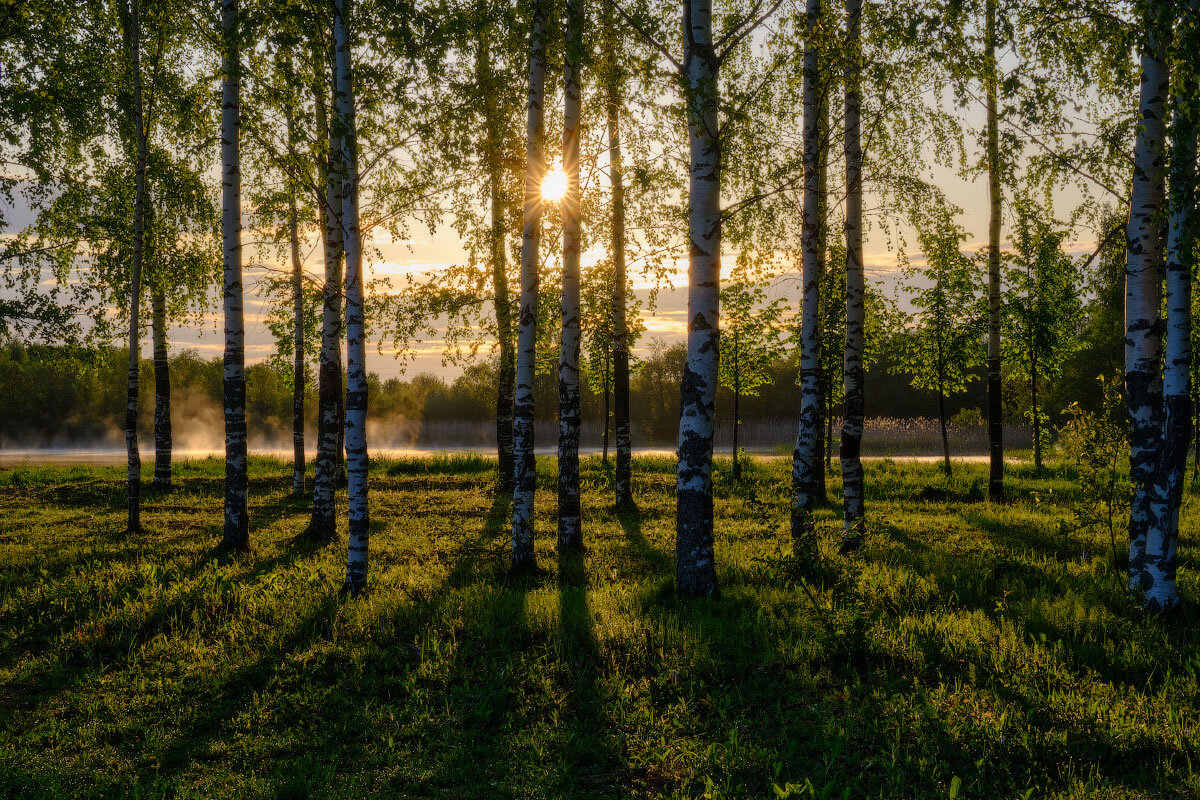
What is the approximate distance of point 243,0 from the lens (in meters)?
11.7

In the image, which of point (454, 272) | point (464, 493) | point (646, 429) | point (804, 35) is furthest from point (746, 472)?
point (646, 429)

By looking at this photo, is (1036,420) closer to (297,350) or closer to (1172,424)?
(1172,424)

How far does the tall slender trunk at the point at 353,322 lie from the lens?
329 inches

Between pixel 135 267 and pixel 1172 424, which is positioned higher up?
pixel 135 267

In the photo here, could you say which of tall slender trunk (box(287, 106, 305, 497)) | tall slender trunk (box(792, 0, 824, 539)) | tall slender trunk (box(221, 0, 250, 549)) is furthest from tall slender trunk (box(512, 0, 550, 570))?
tall slender trunk (box(287, 106, 305, 497))

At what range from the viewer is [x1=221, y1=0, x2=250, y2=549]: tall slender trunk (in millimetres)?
10484

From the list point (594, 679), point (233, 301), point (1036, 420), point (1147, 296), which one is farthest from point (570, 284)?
point (1036, 420)

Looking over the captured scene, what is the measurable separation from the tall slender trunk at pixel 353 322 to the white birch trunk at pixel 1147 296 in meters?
8.19

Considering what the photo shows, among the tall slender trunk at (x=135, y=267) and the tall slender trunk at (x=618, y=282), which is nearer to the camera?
the tall slender trunk at (x=618, y=282)

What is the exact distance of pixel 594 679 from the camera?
614 cm

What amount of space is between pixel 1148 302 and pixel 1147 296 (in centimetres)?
7

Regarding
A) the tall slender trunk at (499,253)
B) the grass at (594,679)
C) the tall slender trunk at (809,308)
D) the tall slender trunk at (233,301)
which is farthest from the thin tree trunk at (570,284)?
the tall slender trunk at (233,301)

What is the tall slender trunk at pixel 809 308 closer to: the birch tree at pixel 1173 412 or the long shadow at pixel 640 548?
the long shadow at pixel 640 548

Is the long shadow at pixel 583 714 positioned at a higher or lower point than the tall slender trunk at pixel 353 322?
lower
